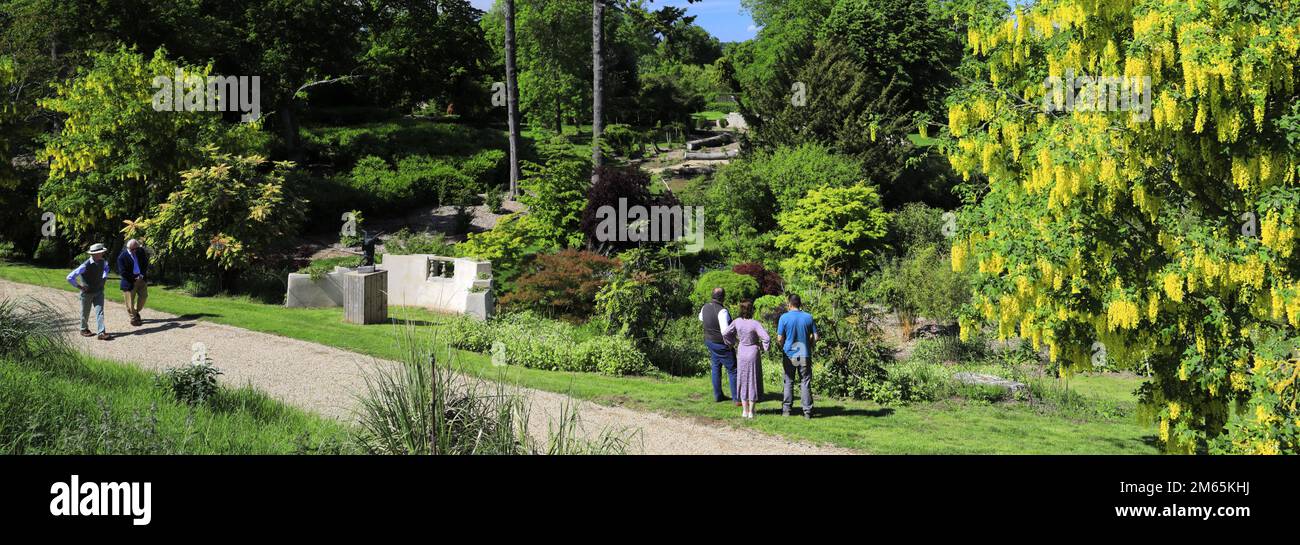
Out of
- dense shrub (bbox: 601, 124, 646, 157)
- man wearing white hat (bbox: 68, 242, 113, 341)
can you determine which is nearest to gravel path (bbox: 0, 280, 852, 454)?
man wearing white hat (bbox: 68, 242, 113, 341)

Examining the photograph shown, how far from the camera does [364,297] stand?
62.7 ft

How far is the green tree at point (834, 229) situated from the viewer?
29.1m

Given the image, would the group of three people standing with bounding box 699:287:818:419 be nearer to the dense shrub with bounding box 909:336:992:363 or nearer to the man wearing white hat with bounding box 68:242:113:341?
the man wearing white hat with bounding box 68:242:113:341

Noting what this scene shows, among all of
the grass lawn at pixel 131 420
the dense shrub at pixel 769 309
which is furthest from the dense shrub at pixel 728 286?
the grass lawn at pixel 131 420

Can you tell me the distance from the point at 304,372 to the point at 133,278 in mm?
4915

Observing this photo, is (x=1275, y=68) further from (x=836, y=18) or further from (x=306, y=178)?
(x=836, y=18)

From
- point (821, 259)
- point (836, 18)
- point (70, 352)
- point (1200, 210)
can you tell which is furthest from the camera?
point (836, 18)

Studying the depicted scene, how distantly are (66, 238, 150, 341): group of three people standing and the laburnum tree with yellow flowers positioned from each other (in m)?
12.9

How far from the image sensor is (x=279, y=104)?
129 feet

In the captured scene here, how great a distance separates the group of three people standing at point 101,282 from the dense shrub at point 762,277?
1437 centimetres

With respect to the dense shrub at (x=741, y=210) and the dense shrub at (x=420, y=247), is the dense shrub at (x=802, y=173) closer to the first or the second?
the dense shrub at (x=741, y=210)

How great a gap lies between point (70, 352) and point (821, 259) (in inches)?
807
